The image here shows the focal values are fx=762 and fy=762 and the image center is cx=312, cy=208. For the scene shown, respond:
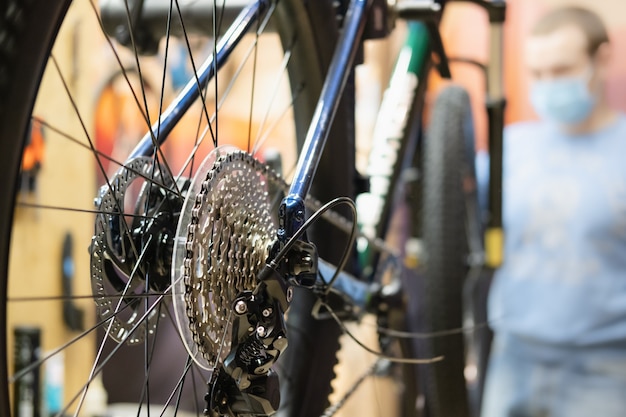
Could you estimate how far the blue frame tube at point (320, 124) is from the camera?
0.56 metres

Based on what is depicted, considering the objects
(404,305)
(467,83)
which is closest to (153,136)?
(404,305)

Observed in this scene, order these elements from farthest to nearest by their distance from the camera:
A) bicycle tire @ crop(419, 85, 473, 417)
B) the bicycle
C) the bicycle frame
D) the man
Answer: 1. the man
2. bicycle tire @ crop(419, 85, 473, 417)
3. the bicycle frame
4. the bicycle

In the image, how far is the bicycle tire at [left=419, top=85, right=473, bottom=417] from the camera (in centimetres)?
116

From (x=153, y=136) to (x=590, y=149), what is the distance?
119cm

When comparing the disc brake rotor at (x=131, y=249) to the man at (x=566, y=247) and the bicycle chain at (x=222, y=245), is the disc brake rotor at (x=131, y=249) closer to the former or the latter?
the bicycle chain at (x=222, y=245)

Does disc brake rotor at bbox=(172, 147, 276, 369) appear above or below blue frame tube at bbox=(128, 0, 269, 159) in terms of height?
below

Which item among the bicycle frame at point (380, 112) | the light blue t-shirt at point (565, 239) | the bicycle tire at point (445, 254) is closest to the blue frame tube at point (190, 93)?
the bicycle frame at point (380, 112)

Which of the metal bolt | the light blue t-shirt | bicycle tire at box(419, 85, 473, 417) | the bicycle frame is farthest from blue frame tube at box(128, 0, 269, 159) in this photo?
the light blue t-shirt

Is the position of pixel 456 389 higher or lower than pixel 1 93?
lower

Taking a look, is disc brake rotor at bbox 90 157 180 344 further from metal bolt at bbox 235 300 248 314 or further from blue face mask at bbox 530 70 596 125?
blue face mask at bbox 530 70 596 125

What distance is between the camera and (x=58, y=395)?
1480 millimetres

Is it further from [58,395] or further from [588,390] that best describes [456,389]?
[58,395]

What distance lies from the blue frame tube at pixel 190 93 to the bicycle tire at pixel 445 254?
1.92 feet

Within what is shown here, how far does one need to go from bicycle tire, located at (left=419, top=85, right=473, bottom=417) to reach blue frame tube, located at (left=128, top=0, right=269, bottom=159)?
23.1 inches
